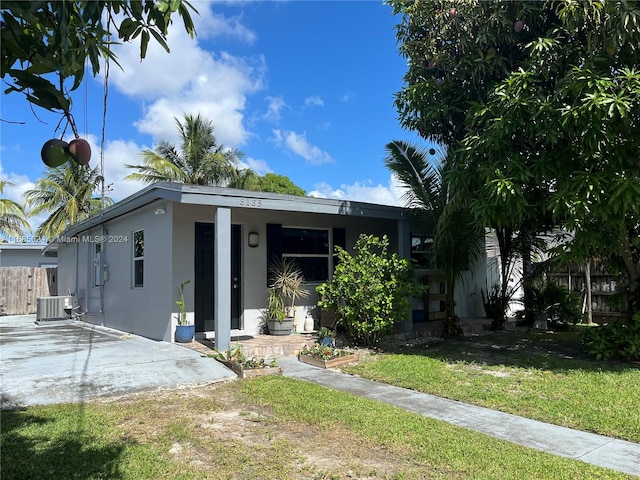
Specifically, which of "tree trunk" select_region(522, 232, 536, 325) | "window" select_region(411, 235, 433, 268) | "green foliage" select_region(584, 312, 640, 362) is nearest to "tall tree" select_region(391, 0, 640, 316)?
"green foliage" select_region(584, 312, 640, 362)

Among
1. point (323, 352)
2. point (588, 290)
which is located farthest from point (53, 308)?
point (588, 290)

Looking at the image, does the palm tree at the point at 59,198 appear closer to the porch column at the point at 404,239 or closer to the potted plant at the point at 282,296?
the potted plant at the point at 282,296

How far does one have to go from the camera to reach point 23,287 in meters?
18.6

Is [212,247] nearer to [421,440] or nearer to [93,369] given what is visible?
[93,369]

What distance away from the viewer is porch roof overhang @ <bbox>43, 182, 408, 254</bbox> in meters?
7.42

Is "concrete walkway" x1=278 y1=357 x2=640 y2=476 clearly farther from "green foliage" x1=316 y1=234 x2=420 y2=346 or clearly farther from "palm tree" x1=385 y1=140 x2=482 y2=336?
"palm tree" x1=385 y1=140 x2=482 y2=336

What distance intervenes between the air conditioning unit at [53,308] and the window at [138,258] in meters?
5.95

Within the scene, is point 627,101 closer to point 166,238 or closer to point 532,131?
point 532,131

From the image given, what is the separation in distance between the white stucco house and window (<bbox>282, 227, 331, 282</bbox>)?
2cm

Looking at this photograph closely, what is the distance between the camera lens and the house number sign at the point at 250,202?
779 centimetres

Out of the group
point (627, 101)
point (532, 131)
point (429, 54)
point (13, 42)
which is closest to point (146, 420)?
point (13, 42)

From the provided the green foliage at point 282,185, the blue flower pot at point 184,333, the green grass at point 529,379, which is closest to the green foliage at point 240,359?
the blue flower pot at point 184,333

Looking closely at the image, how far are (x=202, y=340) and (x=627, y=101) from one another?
758 centimetres

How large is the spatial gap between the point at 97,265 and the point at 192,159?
12.1 meters
